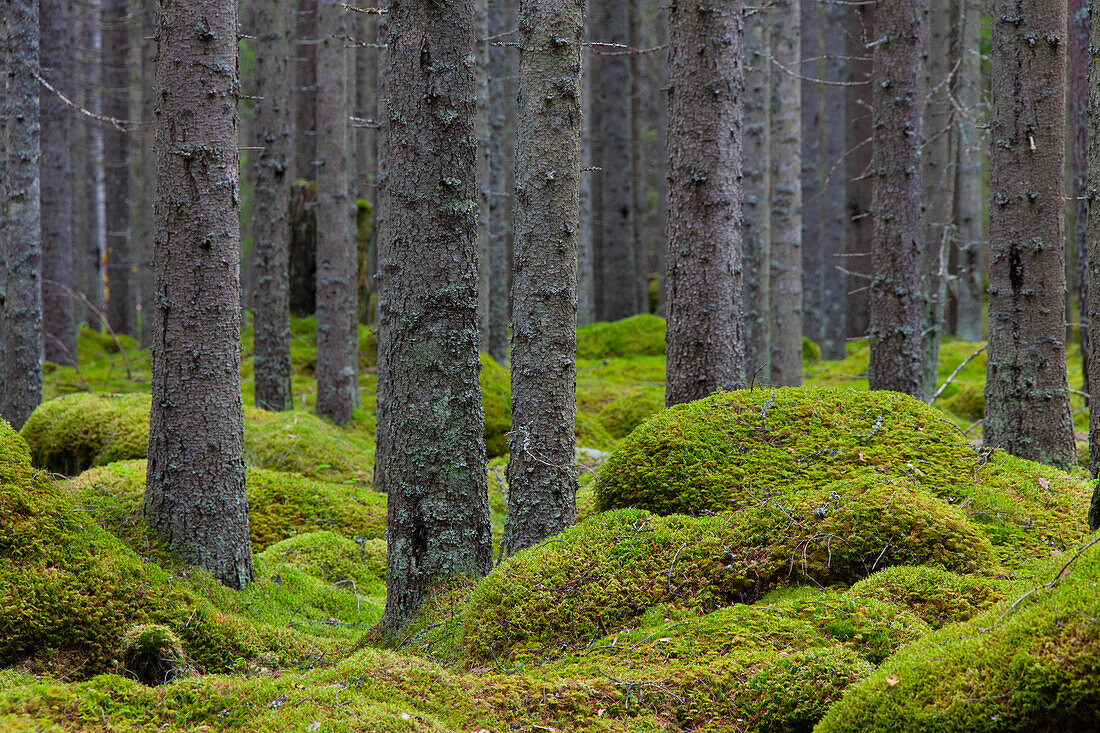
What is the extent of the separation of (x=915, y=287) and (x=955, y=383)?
4.02m

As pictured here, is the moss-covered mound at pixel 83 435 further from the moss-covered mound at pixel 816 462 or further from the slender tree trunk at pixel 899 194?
the slender tree trunk at pixel 899 194

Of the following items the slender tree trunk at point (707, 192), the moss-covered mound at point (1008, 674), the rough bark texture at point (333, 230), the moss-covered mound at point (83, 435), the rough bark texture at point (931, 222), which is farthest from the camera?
the rough bark texture at point (333, 230)

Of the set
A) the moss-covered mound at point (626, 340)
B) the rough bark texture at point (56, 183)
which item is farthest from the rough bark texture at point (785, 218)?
the rough bark texture at point (56, 183)

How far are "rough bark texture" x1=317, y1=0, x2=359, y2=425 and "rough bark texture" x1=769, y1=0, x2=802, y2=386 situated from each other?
593cm

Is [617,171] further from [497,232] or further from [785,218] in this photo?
[785,218]

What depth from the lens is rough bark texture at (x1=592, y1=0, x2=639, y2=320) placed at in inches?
859

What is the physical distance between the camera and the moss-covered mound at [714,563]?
3439 millimetres

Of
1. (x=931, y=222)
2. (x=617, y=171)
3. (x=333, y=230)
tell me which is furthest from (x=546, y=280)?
(x=617, y=171)

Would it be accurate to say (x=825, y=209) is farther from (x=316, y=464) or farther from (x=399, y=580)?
(x=399, y=580)

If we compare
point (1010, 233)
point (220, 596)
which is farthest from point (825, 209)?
point (220, 596)

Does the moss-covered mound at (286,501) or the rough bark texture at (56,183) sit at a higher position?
the rough bark texture at (56,183)

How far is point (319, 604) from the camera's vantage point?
503 cm

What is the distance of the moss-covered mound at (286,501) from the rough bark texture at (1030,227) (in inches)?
193

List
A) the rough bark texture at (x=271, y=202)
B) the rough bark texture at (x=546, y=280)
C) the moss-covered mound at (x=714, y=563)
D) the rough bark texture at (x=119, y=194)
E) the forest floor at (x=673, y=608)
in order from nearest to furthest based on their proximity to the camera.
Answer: the forest floor at (x=673, y=608), the moss-covered mound at (x=714, y=563), the rough bark texture at (x=546, y=280), the rough bark texture at (x=271, y=202), the rough bark texture at (x=119, y=194)
